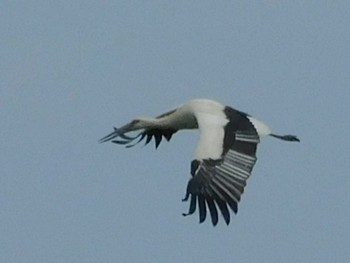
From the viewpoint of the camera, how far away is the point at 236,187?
2741cm

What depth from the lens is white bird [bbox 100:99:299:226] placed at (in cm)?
2719

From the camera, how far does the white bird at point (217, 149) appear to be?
27188 millimetres

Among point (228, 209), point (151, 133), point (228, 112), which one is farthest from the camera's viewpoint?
point (151, 133)

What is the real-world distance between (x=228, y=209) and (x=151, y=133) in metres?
5.26

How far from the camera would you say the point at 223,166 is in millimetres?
27891

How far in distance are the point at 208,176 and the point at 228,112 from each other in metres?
2.40

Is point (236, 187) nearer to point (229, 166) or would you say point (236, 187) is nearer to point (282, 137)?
point (229, 166)

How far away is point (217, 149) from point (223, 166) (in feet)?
1.49

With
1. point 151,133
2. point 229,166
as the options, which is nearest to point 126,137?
point 151,133

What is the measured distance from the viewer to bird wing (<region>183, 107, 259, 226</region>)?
88.9ft

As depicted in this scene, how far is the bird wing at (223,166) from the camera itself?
27.1m

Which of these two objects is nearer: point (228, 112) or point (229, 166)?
point (229, 166)

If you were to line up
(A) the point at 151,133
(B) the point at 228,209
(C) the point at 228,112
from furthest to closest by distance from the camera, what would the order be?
(A) the point at 151,133 → (C) the point at 228,112 → (B) the point at 228,209

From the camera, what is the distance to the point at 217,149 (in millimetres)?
28297
